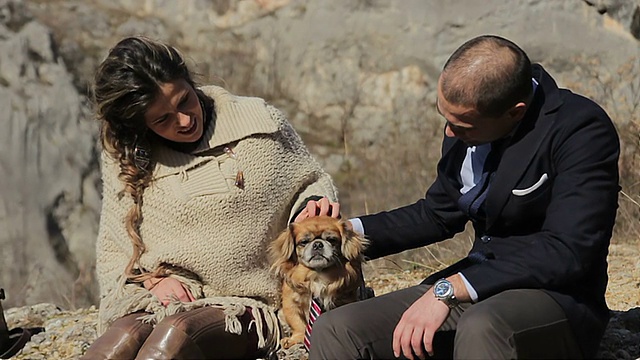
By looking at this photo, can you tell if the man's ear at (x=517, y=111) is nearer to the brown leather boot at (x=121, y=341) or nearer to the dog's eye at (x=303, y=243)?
the dog's eye at (x=303, y=243)

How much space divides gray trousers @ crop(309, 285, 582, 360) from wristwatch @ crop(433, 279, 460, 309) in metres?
0.05

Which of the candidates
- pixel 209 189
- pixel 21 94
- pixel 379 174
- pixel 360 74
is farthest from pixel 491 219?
pixel 360 74

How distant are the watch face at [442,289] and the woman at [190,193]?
1.00 metres

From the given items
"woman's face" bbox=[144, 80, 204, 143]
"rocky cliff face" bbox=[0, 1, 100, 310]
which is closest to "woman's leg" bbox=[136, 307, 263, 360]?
"woman's face" bbox=[144, 80, 204, 143]

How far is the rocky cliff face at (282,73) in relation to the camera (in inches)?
425

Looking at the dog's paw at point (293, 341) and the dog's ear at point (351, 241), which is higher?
the dog's ear at point (351, 241)

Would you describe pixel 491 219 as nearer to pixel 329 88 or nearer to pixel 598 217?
pixel 598 217

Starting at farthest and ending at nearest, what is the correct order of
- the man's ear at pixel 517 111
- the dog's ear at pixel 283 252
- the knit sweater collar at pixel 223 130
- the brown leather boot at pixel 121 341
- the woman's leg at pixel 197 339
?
the knit sweater collar at pixel 223 130 → the dog's ear at pixel 283 252 → the brown leather boot at pixel 121 341 → the woman's leg at pixel 197 339 → the man's ear at pixel 517 111

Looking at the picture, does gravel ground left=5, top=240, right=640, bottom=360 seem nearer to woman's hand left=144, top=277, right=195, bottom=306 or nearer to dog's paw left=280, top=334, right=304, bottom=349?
dog's paw left=280, top=334, right=304, bottom=349

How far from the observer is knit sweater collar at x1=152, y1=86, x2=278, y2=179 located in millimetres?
4262

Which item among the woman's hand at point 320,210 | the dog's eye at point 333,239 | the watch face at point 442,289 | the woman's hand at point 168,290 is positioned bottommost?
the woman's hand at point 168,290

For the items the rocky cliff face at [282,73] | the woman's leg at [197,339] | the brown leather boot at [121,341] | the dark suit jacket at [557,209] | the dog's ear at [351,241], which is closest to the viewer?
the dark suit jacket at [557,209]

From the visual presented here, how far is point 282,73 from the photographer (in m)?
13.6

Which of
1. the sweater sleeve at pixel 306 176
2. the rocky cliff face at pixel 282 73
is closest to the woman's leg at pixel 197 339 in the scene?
the sweater sleeve at pixel 306 176
